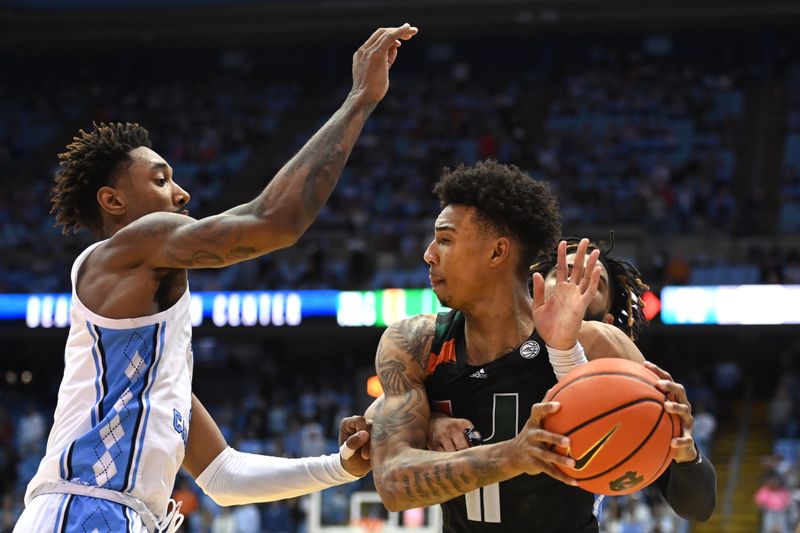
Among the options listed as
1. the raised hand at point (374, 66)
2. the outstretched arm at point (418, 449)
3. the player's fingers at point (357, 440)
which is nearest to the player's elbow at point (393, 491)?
the outstretched arm at point (418, 449)

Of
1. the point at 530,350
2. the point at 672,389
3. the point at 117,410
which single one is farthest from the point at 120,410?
the point at 672,389

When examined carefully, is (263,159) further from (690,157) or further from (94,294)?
(94,294)

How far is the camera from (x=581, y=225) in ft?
67.7

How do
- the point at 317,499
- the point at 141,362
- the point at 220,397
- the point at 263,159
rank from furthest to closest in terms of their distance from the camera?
the point at 263,159 < the point at 220,397 < the point at 317,499 < the point at 141,362

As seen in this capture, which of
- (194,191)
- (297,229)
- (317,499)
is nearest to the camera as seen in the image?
(297,229)

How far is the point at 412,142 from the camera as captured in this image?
25.1 m

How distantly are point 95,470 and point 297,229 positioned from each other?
3.54 ft

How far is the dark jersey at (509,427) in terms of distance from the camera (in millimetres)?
3809

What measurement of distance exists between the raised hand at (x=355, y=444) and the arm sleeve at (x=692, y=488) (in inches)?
44.3

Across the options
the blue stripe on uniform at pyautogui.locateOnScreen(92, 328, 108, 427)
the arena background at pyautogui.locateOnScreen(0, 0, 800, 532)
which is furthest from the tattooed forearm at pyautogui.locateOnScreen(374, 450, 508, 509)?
the arena background at pyautogui.locateOnScreen(0, 0, 800, 532)

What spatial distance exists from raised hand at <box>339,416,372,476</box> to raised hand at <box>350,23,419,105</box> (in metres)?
1.26

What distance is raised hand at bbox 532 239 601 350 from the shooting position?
11.8 feet

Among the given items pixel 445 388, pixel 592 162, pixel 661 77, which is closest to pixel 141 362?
pixel 445 388

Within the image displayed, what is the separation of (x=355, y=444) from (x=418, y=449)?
0.56 metres
